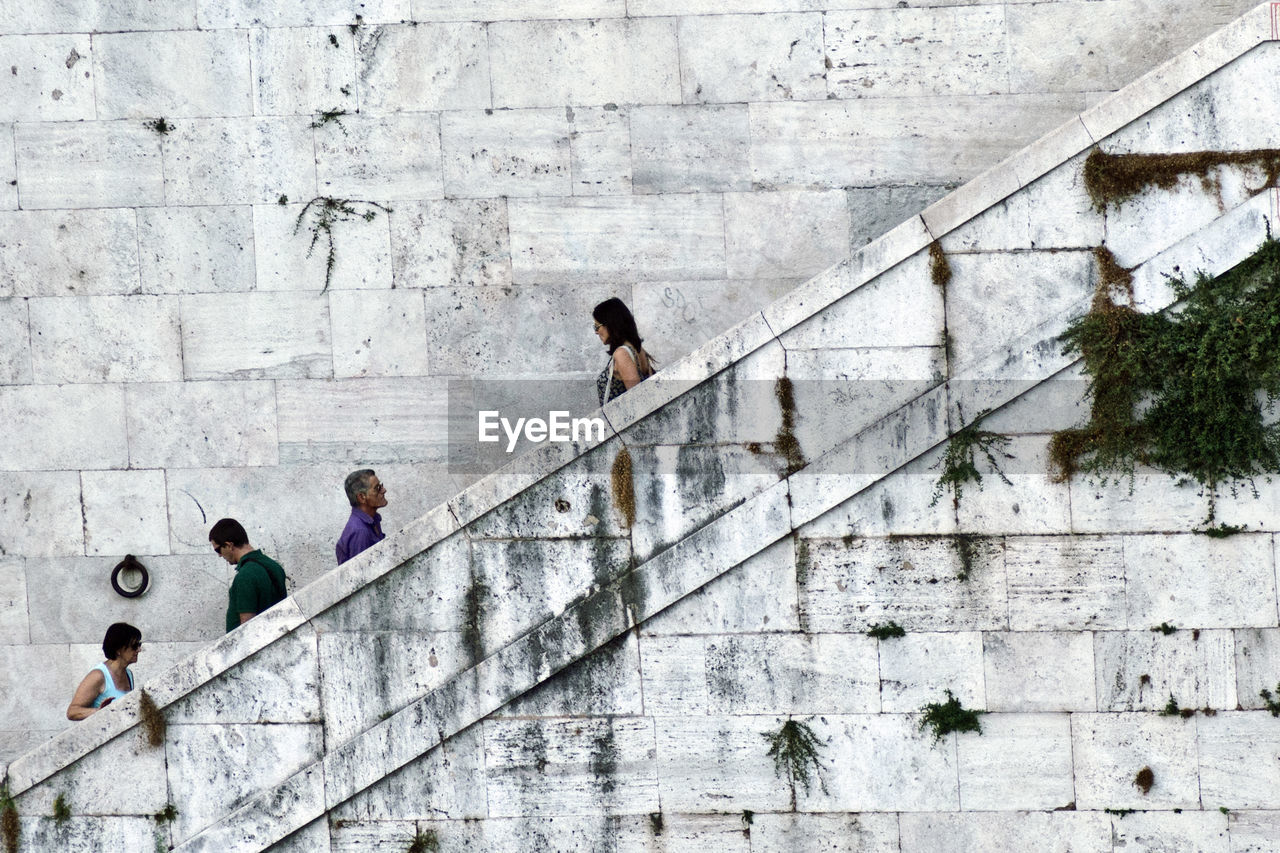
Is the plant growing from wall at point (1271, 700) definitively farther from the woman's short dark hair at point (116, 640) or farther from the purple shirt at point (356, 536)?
the woman's short dark hair at point (116, 640)

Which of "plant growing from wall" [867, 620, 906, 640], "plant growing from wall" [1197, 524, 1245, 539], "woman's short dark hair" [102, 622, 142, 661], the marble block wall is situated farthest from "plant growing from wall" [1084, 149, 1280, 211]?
"woman's short dark hair" [102, 622, 142, 661]

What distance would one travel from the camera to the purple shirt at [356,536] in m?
7.44

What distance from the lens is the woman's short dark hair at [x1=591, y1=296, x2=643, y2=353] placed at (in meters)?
6.98

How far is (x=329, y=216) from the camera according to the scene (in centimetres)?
858

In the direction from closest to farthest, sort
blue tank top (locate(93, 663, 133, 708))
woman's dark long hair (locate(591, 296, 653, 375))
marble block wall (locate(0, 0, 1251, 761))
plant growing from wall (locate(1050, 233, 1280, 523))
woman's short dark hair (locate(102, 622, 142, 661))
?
plant growing from wall (locate(1050, 233, 1280, 523))
woman's dark long hair (locate(591, 296, 653, 375))
woman's short dark hair (locate(102, 622, 142, 661))
blue tank top (locate(93, 663, 133, 708))
marble block wall (locate(0, 0, 1251, 761))

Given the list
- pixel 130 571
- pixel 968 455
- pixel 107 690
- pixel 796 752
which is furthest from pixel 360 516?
pixel 968 455

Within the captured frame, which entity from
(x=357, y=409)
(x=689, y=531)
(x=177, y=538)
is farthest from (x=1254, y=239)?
(x=177, y=538)

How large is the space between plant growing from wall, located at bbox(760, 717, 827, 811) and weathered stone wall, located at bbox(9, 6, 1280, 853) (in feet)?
0.20

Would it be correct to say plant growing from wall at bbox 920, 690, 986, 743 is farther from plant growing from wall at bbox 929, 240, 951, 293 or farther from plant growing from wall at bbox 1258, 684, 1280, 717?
plant growing from wall at bbox 929, 240, 951, 293

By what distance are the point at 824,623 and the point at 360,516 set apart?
3.06m

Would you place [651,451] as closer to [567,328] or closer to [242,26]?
[567,328]

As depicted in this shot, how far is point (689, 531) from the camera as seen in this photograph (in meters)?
6.88

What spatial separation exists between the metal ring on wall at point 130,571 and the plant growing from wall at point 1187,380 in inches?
259

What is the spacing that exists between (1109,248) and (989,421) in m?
1.22
